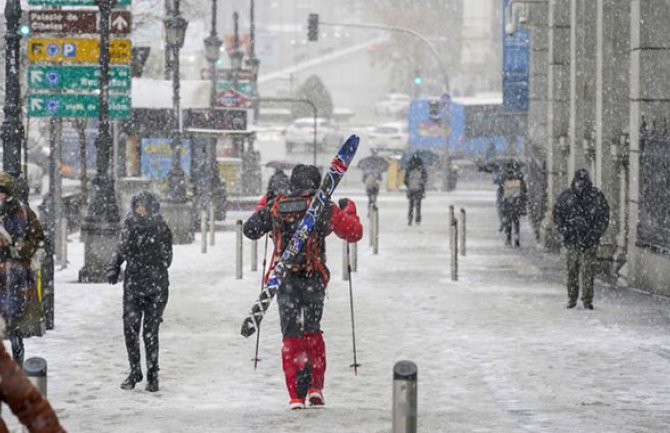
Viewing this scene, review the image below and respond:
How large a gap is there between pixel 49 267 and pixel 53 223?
8379 millimetres

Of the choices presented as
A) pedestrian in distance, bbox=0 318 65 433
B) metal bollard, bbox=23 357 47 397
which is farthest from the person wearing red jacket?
pedestrian in distance, bbox=0 318 65 433

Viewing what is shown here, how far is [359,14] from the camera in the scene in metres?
157

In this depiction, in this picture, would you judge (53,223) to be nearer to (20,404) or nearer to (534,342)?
(534,342)

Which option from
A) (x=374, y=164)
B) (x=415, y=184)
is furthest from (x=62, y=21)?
(x=374, y=164)

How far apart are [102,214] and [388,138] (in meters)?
59.1

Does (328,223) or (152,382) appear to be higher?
(328,223)

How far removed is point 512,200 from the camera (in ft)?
102

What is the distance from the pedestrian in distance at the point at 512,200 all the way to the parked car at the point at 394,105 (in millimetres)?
76143

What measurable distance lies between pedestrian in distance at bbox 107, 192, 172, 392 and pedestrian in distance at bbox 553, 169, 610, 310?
7150 mm

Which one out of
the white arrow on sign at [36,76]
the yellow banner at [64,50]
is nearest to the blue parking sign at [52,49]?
the yellow banner at [64,50]

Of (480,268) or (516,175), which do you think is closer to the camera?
(480,268)

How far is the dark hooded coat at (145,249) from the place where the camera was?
40.9ft

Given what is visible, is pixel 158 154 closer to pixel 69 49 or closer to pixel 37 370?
pixel 69 49

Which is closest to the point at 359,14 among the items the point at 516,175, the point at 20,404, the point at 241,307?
the point at 516,175
